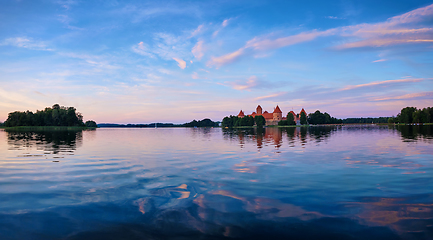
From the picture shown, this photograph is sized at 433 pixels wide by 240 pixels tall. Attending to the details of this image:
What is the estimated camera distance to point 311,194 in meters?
10.7

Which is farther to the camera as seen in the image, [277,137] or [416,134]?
[416,134]

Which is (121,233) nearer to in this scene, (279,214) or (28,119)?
(279,214)

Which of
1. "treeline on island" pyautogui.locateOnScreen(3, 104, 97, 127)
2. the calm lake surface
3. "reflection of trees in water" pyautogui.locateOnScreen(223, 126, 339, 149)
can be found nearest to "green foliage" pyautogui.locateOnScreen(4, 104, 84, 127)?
"treeline on island" pyautogui.locateOnScreen(3, 104, 97, 127)

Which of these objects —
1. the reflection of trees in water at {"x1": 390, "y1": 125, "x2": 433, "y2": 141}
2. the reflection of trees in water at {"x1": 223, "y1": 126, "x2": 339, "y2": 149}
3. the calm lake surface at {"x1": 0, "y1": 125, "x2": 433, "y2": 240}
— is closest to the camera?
the calm lake surface at {"x1": 0, "y1": 125, "x2": 433, "y2": 240}

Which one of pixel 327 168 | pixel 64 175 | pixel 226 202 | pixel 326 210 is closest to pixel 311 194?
pixel 326 210

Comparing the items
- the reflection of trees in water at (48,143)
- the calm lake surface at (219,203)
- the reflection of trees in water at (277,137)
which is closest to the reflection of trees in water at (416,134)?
the reflection of trees in water at (277,137)

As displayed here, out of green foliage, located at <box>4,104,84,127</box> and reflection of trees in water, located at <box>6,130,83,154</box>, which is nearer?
reflection of trees in water, located at <box>6,130,83,154</box>

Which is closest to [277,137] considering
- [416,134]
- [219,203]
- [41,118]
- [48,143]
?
[416,134]

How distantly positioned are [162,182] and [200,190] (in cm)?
274

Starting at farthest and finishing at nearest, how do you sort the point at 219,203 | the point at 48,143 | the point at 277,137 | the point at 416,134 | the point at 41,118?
the point at 41,118
the point at 416,134
the point at 277,137
the point at 48,143
the point at 219,203

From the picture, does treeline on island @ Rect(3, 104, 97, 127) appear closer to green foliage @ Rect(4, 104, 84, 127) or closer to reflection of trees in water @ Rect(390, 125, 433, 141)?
green foliage @ Rect(4, 104, 84, 127)

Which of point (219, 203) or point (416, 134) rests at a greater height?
point (219, 203)

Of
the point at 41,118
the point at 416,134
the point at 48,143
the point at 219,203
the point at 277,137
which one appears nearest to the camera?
the point at 219,203

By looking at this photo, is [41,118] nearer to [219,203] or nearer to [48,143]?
[48,143]
